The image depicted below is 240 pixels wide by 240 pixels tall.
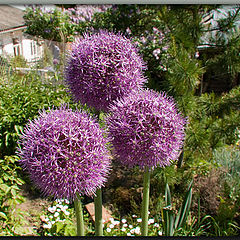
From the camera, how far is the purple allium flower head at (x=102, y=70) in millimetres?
623

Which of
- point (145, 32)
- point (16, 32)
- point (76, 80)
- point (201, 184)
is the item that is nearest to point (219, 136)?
point (201, 184)

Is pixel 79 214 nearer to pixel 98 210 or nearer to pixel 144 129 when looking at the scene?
pixel 98 210

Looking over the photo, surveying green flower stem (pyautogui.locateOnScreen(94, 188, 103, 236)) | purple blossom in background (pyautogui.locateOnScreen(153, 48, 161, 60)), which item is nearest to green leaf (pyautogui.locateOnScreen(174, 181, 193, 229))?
green flower stem (pyautogui.locateOnScreen(94, 188, 103, 236))

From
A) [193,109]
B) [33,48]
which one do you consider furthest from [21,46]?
[193,109]

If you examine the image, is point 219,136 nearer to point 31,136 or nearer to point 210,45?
point 210,45

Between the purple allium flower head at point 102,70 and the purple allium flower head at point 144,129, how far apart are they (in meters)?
0.04

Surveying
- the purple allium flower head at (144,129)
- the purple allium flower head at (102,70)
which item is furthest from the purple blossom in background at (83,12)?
the purple allium flower head at (144,129)

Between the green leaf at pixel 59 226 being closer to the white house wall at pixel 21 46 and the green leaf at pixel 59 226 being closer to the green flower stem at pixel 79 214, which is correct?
the green flower stem at pixel 79 214

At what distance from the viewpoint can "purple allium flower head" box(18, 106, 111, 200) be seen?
1.75 feet

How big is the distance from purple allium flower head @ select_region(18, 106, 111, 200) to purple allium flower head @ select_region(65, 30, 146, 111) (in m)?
0.09

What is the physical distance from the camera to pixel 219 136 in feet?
5.96

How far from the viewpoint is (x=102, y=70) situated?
2.01 feet

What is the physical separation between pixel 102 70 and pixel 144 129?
18 cm

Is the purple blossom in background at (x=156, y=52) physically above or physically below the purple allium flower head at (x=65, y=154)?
above
